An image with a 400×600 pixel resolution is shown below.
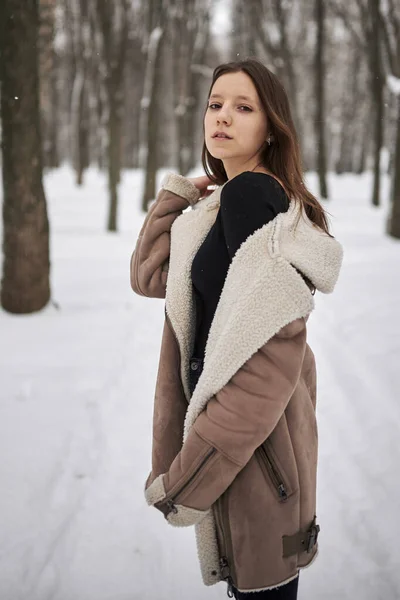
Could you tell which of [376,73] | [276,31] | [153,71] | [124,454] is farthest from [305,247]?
[276,31]

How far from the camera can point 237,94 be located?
4.75 feet

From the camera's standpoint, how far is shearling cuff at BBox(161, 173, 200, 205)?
1.77m

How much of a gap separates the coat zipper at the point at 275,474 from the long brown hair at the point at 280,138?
0.68 metres

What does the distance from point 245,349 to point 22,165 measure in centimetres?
475

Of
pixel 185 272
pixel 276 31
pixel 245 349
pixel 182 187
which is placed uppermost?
pixel 276 31

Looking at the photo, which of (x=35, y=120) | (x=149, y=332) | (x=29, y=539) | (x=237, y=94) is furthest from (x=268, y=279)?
(x=35, y=120)

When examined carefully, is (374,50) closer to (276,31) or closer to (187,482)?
(276,31)

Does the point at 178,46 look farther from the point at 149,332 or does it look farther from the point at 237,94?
the point at 237,94

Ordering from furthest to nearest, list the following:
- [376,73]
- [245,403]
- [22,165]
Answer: [376,73] → [22,165] → [245,403]

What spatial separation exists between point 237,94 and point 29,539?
95.7 inches

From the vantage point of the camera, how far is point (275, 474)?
143cm

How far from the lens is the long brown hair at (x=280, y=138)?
1443 millimetres

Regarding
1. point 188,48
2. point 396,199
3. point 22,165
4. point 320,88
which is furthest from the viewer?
point 188,48

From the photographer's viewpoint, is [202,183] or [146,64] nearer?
[202,183]
